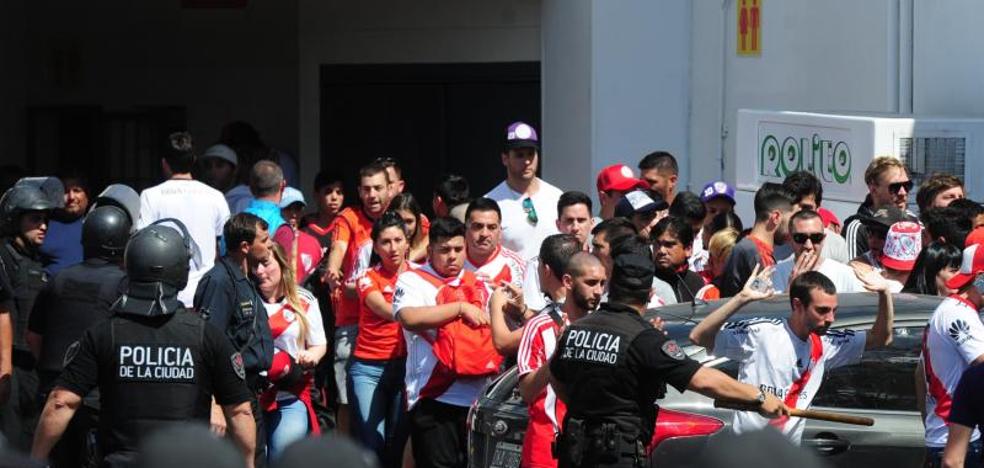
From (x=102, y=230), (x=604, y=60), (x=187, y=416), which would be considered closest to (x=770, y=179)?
(x=604, y=60)

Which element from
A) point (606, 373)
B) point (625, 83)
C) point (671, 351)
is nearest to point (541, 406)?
point (606, 373)

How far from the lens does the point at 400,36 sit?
18.5 metres

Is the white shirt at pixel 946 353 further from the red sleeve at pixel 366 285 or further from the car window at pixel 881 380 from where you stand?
the red sleeve at pixel 366 285

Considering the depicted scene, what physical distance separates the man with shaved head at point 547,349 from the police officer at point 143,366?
1214 mm

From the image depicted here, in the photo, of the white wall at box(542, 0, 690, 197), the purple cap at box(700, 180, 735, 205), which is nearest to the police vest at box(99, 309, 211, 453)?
the purple cap at box(700, 180, 735, 205)

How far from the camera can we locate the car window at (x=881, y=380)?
25.2 ft

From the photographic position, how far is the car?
24.5ft

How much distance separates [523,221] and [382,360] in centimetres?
140

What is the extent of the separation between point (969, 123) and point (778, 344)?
5.14m

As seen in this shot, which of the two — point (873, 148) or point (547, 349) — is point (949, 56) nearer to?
point (873, 148)

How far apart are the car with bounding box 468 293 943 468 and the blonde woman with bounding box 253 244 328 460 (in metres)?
0.97

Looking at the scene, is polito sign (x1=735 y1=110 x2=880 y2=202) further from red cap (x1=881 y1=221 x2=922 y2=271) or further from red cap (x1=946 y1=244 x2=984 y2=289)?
red cap (x1=946 y1=244 x2=984 y2=289)

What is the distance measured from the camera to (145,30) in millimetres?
20141

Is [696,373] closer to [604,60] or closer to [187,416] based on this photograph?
[187,416]
